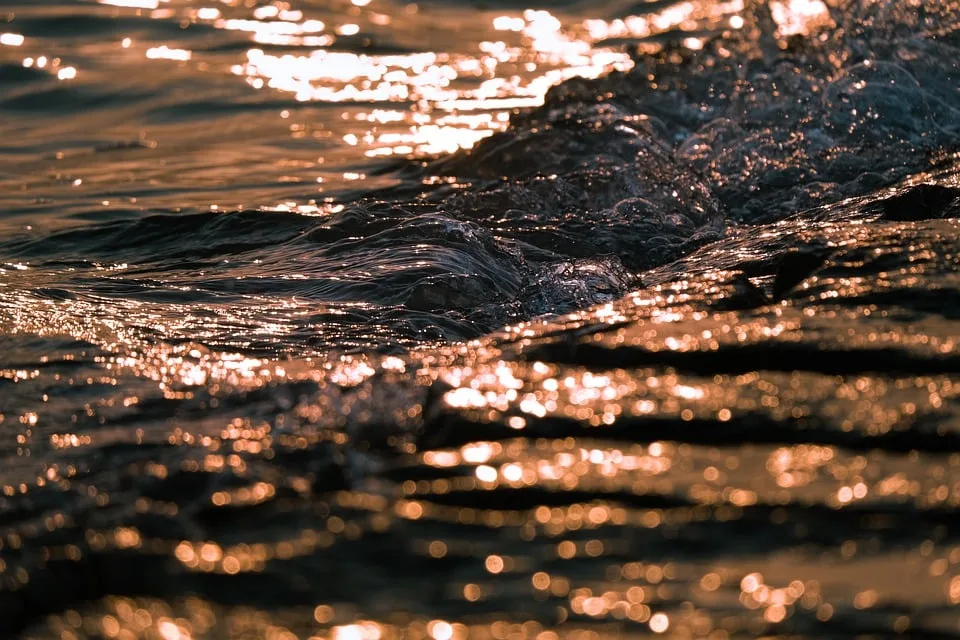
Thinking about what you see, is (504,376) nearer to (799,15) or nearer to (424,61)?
(424,61)

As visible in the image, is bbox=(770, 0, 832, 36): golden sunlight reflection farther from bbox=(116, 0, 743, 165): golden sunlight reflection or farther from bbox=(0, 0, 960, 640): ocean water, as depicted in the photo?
bbox=(0, 0, 960, 640): ocean water

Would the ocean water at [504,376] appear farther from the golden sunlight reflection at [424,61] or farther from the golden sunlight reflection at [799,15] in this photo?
the golden sunlight reflection at [799,15]

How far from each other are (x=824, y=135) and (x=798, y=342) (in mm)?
3673

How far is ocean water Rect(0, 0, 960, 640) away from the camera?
5.27 feet

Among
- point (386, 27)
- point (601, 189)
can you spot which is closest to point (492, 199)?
point (601, 189)

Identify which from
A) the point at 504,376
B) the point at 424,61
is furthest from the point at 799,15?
the point at 504,376

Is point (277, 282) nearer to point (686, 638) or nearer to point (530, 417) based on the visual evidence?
point (530, 417)

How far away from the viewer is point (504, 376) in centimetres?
237

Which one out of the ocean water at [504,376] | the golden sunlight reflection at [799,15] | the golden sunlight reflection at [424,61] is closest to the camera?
the ocean water at [504,376]

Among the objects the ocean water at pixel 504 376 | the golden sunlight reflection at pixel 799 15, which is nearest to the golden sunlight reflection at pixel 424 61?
the ocean water at pixel 504 376

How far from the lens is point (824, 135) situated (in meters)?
5.77

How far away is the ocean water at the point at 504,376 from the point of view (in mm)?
1607

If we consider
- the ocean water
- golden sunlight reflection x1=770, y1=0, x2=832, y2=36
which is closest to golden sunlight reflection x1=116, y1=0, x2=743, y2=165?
the ocean water

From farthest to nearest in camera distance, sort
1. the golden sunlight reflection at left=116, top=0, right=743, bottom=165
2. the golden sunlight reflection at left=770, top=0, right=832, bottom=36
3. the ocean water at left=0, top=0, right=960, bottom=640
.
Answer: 1. the golden sunlight reflection at left=770, top=0, right=832, bottom=36
2. the golden sunlight reflection at left=116, top=0, right=743, bottom=165
3. the ocean water at left=0, top=0, right=960, bottom=640
